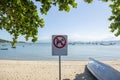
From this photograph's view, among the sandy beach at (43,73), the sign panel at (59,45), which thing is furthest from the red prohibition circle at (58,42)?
the sandy beach at (43,73)

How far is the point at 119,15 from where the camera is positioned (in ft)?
63.5

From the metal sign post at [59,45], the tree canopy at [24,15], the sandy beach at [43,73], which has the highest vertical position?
the tree canopy at [24,15]

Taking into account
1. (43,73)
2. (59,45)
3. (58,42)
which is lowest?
(43,73)

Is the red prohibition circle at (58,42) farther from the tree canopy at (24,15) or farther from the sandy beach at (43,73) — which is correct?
the sandy beach at (43,73)

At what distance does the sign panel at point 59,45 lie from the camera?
976 centimetres

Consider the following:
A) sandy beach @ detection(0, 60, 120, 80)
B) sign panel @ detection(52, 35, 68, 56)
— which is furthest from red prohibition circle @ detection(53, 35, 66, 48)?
sandy beach @ detection(0, 60, 120, 80)

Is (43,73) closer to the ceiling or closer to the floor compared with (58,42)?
closer to the floor

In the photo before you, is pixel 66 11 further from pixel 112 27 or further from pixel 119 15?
pixel 112 27

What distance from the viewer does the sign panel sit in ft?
32.0

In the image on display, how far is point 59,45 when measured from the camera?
9.85 m

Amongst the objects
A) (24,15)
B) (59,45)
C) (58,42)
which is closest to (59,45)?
(59,45)

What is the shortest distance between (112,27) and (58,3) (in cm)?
1154

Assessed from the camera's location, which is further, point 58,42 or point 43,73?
point 43,73

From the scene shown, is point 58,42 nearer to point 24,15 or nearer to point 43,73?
point 24,15
